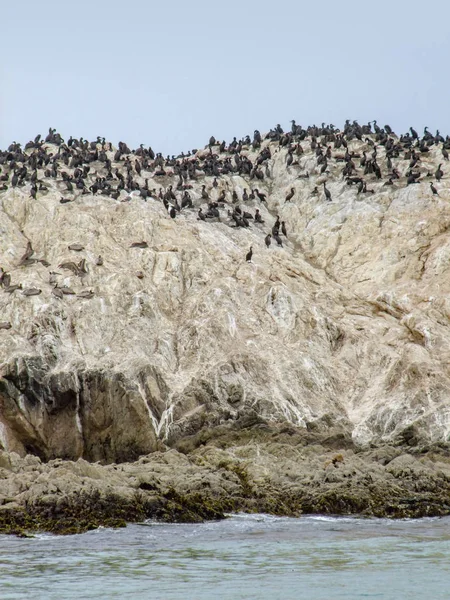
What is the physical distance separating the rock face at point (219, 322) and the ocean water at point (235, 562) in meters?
11.8

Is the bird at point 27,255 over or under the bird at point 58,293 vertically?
over

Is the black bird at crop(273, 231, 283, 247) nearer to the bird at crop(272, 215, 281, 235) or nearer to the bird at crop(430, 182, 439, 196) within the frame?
the bird at crop(272, 215, 281, 235)

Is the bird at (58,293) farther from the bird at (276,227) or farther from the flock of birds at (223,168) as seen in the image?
the bird at (276,227)

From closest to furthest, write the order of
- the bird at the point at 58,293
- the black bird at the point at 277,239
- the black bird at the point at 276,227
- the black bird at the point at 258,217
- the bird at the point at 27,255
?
the bird at the point at 58,293 < the bird at the point at 27,255 < the black bird at the point at 277,239 < the black bird at the point at 276,227 < the black bird at the point at 258,217

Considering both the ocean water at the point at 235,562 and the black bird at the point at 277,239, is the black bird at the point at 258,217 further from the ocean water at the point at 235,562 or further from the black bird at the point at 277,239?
the ocean water at the point at 235,562

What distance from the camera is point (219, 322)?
42781mm

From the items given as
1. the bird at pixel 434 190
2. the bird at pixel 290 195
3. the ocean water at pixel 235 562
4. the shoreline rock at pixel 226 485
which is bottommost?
the ocean water at pixel 235 562

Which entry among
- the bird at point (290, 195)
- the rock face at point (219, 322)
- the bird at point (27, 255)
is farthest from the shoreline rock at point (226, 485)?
the bird at point (290, 195)

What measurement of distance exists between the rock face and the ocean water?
11835mm

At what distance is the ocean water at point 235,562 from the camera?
18.7 m

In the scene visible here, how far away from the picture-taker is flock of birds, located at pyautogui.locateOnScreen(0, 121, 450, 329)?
54.2m

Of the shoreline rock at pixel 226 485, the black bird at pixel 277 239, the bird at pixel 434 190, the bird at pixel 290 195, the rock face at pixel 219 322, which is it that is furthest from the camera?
the bird at pixel 290 195

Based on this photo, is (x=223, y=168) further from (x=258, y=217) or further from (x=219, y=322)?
(x=219, y=322)

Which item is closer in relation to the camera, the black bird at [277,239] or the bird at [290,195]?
the black bird at [277,239]
